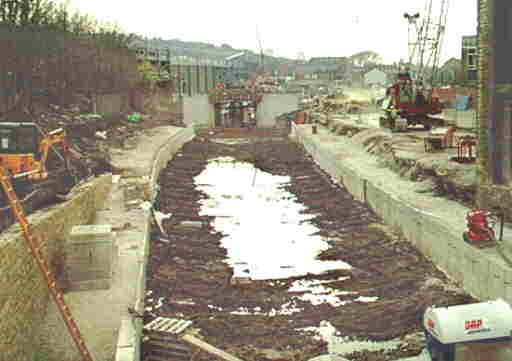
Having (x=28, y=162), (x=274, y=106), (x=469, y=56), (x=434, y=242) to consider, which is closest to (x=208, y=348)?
(x=434, y=242)

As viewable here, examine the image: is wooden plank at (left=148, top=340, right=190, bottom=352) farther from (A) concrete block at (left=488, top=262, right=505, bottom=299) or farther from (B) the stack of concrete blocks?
(A) concrete block at (left=488, top=262, right=505, bottom=299)

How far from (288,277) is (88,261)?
484 centimetres

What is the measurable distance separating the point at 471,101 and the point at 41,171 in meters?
28.4

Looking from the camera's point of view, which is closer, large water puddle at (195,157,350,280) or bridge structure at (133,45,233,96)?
large water puddle at (195,157,350,280)

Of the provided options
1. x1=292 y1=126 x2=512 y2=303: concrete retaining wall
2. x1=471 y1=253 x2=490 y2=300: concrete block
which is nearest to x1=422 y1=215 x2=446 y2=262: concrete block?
x1=292 y1=126 x2=512 y2=303: concrete retaining wall

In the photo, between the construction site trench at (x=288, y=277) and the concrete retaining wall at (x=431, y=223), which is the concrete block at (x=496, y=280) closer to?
the concrete retaining wall at (x=431, y=223)

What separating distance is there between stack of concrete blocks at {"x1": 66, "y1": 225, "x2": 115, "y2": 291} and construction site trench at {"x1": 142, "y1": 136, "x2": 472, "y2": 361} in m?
1.07

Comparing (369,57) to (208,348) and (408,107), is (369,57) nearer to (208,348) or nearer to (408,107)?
(408,107)

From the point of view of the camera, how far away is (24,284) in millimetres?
8656

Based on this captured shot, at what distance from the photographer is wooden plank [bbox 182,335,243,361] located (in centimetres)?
927

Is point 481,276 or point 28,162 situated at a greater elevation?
point 28,162

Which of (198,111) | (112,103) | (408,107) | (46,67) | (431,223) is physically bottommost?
(431,223)

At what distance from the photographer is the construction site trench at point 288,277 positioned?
34.4 ft

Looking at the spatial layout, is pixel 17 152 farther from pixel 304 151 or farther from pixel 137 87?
pixel 137 87
